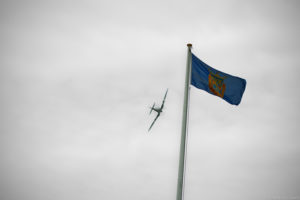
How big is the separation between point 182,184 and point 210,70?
5924 mm

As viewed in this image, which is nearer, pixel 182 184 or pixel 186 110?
pixel 182 184

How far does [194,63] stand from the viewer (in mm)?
11547

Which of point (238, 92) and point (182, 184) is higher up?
point (238, 92)

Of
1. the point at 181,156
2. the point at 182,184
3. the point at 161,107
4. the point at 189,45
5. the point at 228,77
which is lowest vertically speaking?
the point at 182,184

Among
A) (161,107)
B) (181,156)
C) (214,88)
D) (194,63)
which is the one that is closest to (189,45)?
(194,63)

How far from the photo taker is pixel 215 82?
11.6 meters

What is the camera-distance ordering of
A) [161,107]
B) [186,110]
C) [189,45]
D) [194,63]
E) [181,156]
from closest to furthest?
[181,156] → [186,110] → [189,45] → [194,63] → [161,107]

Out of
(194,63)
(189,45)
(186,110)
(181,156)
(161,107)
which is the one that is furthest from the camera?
(161,107)

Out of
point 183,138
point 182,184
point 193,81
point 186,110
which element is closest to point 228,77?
point 193,81

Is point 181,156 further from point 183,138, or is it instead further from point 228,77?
point 228,77

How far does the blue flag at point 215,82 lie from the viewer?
37.8 feet

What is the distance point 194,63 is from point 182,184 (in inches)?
238

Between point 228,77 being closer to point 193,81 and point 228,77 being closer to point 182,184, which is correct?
point 193,81

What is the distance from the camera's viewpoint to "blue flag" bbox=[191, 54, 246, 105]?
1152cm
